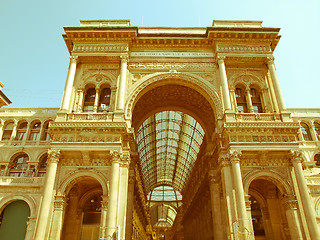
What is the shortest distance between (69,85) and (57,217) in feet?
38.3

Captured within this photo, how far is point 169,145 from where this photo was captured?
175ft

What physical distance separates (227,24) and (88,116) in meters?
17.6

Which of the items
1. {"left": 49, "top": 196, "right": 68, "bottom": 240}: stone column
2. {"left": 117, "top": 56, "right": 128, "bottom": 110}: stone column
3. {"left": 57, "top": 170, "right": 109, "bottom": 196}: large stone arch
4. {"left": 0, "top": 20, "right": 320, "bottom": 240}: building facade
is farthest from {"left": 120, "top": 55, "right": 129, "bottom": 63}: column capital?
{"left": 49, "top": 196, "right": 68, "bottom": 240}: stone column

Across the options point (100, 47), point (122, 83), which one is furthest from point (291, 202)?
point (100, 47)

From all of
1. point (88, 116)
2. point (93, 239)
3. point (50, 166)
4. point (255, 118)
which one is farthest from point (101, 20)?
point (93, 239)

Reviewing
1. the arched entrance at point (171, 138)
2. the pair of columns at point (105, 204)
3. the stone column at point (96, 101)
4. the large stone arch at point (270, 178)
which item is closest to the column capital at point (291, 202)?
the large stone arch at point (270, 178)

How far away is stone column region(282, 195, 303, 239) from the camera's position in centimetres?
1927

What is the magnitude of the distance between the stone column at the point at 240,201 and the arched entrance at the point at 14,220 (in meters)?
18.0

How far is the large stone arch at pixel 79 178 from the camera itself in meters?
20.5

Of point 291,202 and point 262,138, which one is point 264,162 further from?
point 291,202

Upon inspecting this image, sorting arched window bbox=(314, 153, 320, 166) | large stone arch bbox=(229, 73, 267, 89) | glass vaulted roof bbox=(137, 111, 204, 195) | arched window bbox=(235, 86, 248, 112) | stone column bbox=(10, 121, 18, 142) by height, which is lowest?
arched window bbox=(314, 153, 320, 166)

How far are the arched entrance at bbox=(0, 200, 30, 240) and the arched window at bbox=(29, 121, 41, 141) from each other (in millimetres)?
7702

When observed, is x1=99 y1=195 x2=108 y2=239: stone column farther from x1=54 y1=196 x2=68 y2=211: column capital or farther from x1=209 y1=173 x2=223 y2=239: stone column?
x1=209 y1=173 x2=223 y2=239: stone column

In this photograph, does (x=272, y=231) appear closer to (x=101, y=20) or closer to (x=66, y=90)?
(x=66, y=90)
